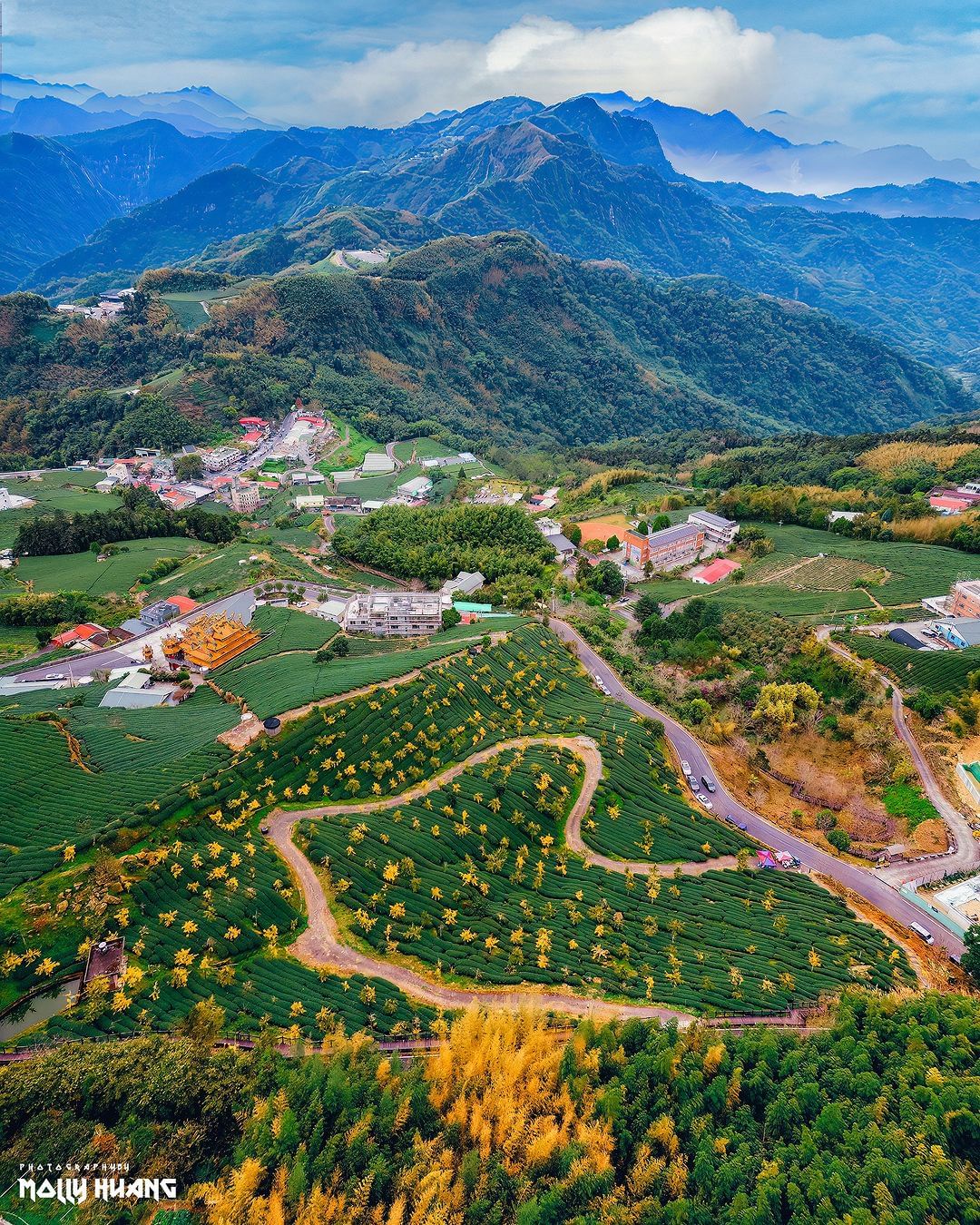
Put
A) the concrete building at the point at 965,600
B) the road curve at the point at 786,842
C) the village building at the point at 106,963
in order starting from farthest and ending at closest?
the concrete building at the point at 965,600, the road curve at the point at 786,842, the village building at the point at 106,963

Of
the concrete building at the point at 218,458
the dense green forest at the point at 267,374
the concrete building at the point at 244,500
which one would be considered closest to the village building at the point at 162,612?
the concrete building at the point at 244,500

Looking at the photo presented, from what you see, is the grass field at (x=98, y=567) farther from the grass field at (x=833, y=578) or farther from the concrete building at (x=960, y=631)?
the concrete building at (x=960, y=631)

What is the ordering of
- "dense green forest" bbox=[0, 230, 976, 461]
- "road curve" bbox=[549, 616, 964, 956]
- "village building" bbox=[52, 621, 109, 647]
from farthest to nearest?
1. "dense green forest" bbox=[0, 230, 976, 461]
2. "village building" bbox=[52, 621, 109, 647]
3. "road curve" bbox=[549, 616, 964, 956]

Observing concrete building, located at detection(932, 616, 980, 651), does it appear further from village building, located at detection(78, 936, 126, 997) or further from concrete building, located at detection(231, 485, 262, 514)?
concrete building, located at detection(231, 485, 262, 514)

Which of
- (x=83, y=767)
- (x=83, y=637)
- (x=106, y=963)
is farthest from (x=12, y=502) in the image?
(x=106, y=963)

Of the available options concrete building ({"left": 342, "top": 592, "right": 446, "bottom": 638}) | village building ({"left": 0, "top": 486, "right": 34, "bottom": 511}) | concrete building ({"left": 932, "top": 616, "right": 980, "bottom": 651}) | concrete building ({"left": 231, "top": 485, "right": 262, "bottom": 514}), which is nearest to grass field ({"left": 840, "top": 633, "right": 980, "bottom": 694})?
concrete building ({"left": 932, "top": 616, "right": 980, "bottom": 651})

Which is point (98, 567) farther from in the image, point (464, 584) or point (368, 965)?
point (368, 965)
